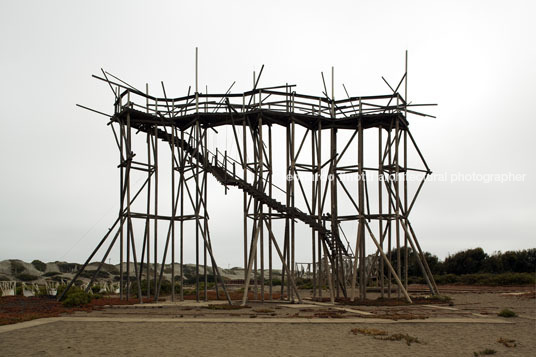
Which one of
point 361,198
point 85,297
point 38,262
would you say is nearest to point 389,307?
point 361,198

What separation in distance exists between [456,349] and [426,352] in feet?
3.41

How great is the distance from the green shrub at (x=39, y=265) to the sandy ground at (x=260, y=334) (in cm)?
7317

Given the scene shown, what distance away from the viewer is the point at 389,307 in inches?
1045

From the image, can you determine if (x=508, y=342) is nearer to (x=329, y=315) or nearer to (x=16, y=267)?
(x=329, y=315)

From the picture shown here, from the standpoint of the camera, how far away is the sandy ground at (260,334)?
565 inches

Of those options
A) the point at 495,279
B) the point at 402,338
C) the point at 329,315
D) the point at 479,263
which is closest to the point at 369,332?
the point at 402,338

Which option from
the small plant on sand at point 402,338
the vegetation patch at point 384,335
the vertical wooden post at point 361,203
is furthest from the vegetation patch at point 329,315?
the vertical wooden post at point 361,203

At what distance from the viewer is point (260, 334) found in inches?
668

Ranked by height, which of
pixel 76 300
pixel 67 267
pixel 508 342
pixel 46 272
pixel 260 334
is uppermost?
pixel 67 267

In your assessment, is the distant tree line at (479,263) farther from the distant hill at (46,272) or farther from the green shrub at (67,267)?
the green shrub at (67,267)

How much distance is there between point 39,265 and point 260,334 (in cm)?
8348

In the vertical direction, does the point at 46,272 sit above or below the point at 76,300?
above

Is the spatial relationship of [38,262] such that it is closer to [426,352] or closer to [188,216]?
[188,216]

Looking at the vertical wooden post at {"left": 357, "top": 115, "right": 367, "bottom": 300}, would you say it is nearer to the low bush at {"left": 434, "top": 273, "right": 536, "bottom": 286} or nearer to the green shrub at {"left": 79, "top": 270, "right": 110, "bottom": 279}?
the low bush at {"left": 434, "top": 273, "right": 536, "bottom": 286}
